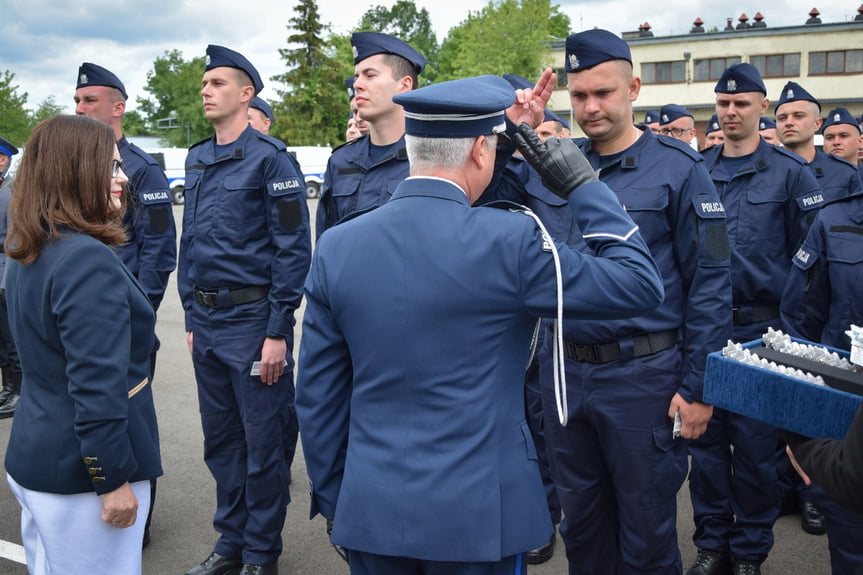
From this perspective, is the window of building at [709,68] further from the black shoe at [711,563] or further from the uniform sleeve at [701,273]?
the uniform sleeve at [701,273]

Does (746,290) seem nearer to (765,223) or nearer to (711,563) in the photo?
(765,223)

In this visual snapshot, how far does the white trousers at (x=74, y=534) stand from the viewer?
233 centimetres

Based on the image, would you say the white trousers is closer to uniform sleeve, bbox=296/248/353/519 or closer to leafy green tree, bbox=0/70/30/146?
uniform sleeve, bbox=296/248/353/519

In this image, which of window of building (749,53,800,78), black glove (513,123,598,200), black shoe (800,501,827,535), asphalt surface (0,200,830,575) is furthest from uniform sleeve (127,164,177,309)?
window of building (749,53,800,78)

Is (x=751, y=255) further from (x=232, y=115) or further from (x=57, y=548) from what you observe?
(x=57, y=548)

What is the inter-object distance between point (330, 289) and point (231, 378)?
216cm

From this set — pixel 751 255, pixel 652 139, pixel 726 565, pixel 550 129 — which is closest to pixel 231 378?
pixel 652 139

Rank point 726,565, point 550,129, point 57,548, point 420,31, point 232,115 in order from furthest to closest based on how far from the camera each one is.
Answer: point 420,31
point 550,129
point 232,115
point 726,565
point 57,548

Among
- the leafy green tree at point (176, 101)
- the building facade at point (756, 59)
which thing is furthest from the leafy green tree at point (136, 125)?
the building facade at point (756, 59)

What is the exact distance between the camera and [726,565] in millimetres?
Result: 3766

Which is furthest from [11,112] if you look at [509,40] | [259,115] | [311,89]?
[259,115]

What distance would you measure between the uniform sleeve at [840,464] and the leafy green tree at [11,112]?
4143 cm

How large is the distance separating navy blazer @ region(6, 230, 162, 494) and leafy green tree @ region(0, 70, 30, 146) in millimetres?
39841

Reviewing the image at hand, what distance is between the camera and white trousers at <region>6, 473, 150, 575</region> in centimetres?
233
